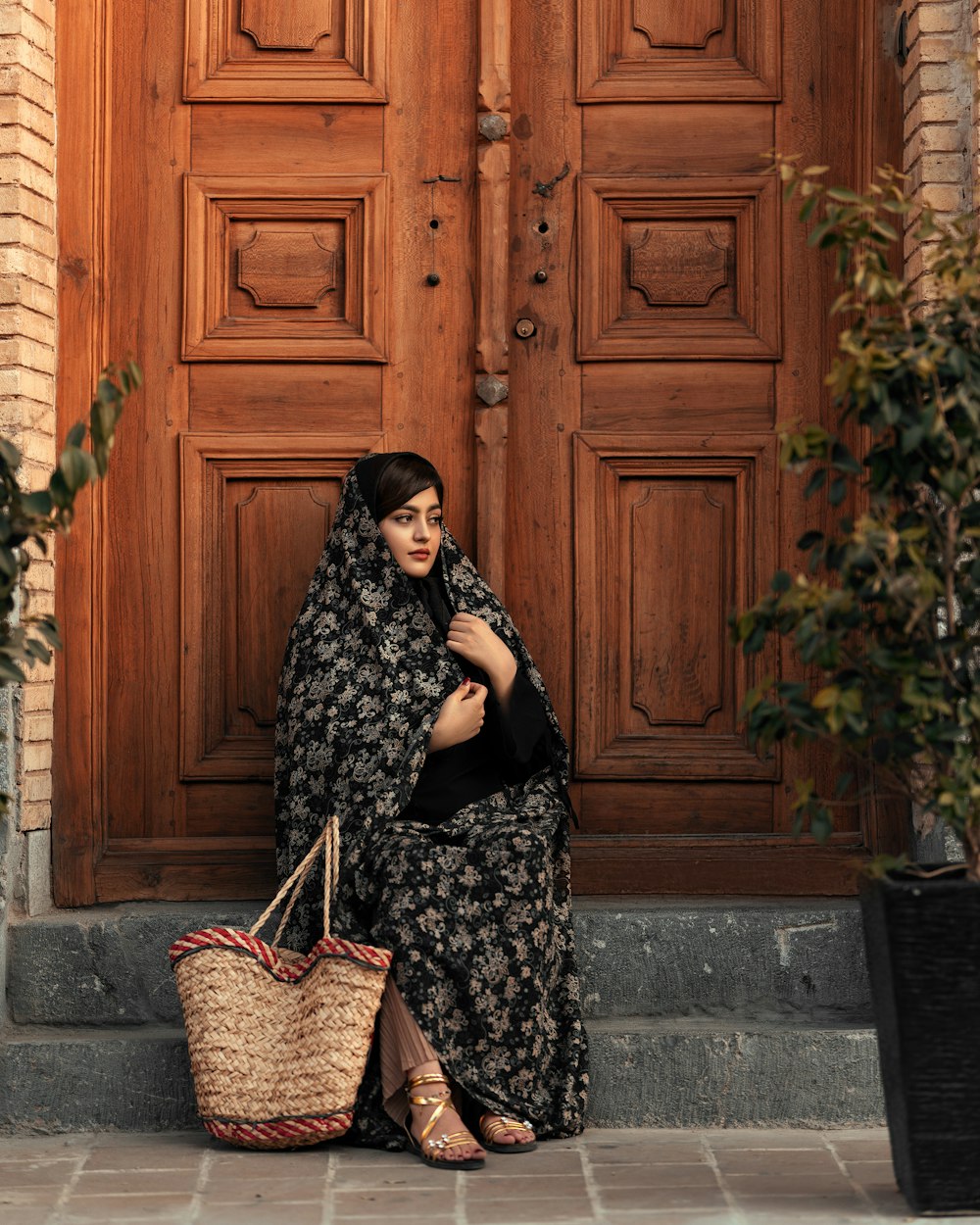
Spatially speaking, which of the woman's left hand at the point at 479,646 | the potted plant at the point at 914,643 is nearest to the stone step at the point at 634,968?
the woman's left hand at the point at 479,646

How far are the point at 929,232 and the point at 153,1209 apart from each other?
8.04 feet

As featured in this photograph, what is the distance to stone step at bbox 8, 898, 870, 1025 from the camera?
4.18 meters

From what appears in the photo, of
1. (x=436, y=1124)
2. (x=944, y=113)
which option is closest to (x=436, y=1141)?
A: (x=436, y=1124)

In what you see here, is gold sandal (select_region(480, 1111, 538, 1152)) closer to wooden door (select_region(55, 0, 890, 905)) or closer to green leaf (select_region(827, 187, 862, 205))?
wooden door (select_region(55, 0, 890, 905))

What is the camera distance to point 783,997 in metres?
4.20

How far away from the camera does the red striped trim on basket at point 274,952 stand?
366 centimetres

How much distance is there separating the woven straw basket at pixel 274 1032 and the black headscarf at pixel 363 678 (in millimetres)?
303

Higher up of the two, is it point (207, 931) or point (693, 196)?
point (693, 196)

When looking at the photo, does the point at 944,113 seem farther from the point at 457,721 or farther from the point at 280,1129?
the point at 280,1129

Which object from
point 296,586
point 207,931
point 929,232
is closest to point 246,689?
point 296,586

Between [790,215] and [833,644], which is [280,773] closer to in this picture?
[833,644]

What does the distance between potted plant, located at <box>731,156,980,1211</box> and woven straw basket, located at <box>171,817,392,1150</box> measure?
1.10 metres

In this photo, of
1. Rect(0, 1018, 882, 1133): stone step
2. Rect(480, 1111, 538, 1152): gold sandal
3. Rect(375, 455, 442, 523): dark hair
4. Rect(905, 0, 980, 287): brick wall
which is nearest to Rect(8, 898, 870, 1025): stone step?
Rect(0, 1018, 882, 1133): stone step

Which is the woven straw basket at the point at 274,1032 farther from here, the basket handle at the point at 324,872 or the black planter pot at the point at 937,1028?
the black planter pot at the point at 937,1028
